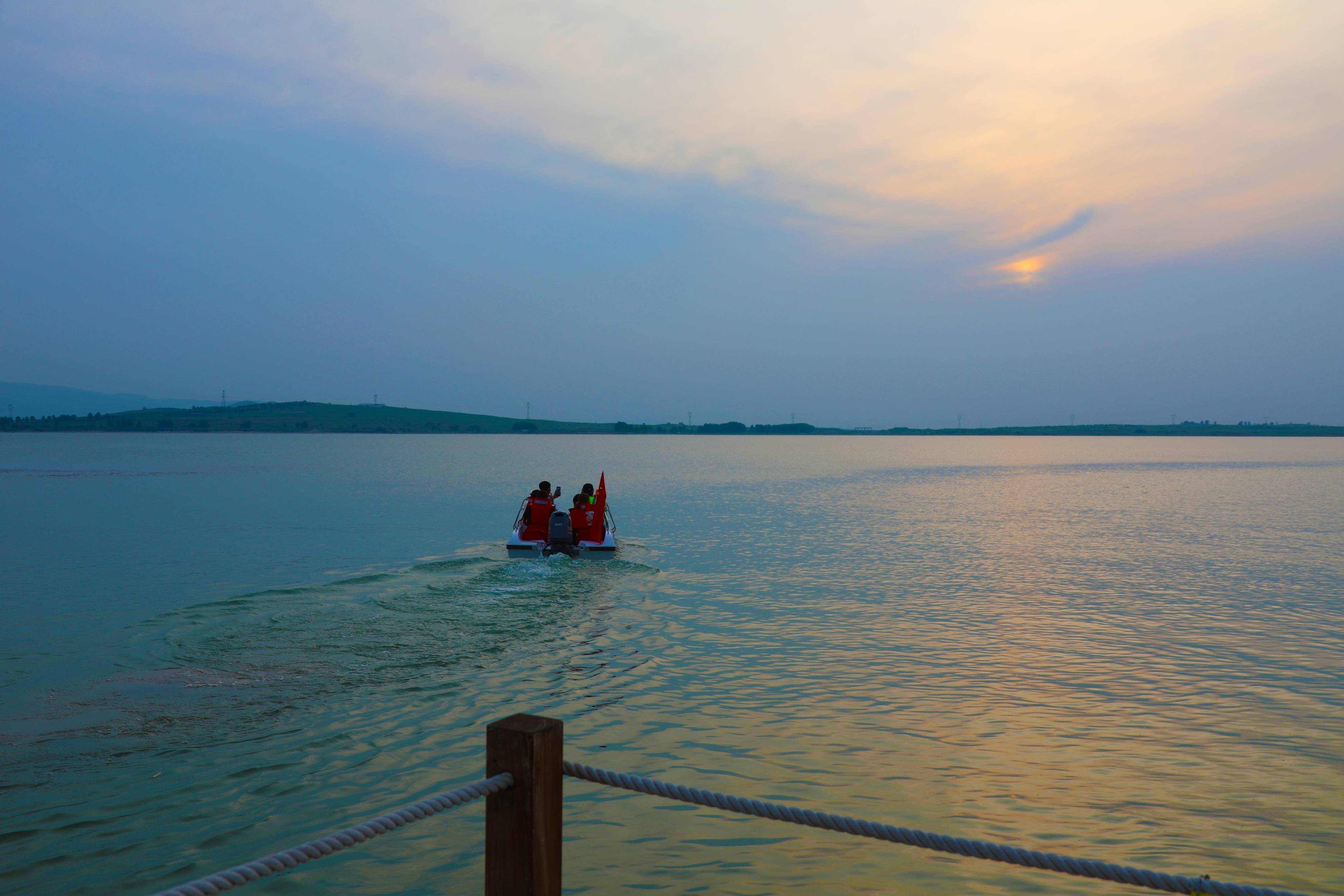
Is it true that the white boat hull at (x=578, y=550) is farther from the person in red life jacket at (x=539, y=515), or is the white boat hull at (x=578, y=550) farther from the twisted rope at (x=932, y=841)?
the twisted rope at (x=932, y=841)

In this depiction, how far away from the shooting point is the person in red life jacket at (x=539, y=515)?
2723 centimetres

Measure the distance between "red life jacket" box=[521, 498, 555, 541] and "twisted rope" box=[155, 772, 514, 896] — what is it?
76.7ft

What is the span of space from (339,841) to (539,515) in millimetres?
24090

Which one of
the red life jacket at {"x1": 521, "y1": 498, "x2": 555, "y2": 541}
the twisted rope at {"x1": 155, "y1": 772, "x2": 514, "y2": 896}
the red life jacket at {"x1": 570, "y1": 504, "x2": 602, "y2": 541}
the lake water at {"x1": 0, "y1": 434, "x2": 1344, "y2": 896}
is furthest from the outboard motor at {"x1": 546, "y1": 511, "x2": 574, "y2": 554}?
the twisted rope at {"x1": 155, "y1": 772, "x2": 514, "y2": 896}

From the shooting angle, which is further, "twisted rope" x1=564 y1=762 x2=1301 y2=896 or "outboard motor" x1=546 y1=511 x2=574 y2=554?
"outboard motor" x1=546 y1=511 x2=574 y2=554

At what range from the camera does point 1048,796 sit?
9414mm

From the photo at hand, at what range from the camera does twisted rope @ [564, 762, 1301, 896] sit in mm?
3467

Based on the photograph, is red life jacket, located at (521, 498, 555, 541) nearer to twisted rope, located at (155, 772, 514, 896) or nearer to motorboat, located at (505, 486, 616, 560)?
motorboat, located at (505, 486, 616, 560)

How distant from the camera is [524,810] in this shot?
3900 mm

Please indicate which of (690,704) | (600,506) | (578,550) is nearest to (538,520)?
(578,550)

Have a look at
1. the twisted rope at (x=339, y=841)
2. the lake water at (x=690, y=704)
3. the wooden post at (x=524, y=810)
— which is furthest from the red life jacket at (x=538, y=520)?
the twisted rope at (x=339, y=841)

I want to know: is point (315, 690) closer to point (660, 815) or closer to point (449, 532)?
point (660, 815)

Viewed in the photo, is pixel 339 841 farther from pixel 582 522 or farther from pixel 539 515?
pixel 582 522

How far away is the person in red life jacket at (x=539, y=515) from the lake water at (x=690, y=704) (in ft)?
4.50
